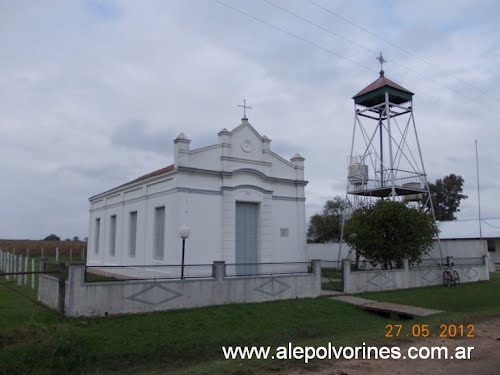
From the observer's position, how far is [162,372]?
8305mm

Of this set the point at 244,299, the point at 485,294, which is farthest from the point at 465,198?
the point at 244,299

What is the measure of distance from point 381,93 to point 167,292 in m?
16.8

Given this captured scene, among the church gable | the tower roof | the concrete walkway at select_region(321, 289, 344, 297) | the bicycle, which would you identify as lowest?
the concrete walkway at select_region(321, 289, 344, 297)

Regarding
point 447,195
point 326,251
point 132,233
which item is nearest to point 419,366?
point 132,233

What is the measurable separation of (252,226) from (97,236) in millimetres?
13819

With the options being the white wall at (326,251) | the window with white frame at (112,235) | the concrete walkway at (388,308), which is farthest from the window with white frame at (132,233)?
the white wall at (326,251)

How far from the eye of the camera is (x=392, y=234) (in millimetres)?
20469

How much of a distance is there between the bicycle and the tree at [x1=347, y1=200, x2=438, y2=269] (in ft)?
5.57

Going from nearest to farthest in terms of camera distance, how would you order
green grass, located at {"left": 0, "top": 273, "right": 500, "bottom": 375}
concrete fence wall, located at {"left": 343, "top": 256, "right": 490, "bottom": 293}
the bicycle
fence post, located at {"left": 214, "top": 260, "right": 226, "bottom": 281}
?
green grass, located at {"left": 0, "top": 273, "right": 500, "bottom": 375}, fence post, located at {"left": 214, "top": 260, "right": 226, "bottom": 281}, concrete fence wall, located at {"left": 343, "top": 256, "right": 490, "bottom": 293}, the bicycle

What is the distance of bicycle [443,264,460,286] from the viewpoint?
21.1 m

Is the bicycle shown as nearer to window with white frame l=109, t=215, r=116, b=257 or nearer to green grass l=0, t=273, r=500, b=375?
green grass l=0, t=273, r=500, b=375

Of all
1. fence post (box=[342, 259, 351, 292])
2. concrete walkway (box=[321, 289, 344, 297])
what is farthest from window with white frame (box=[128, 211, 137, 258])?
fence post (box=[342, 259, 351, 292])

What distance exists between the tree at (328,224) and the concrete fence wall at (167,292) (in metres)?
31.2

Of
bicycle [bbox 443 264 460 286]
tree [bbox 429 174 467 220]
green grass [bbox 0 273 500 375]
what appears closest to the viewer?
green grass [bbox 0 273 500 375]
